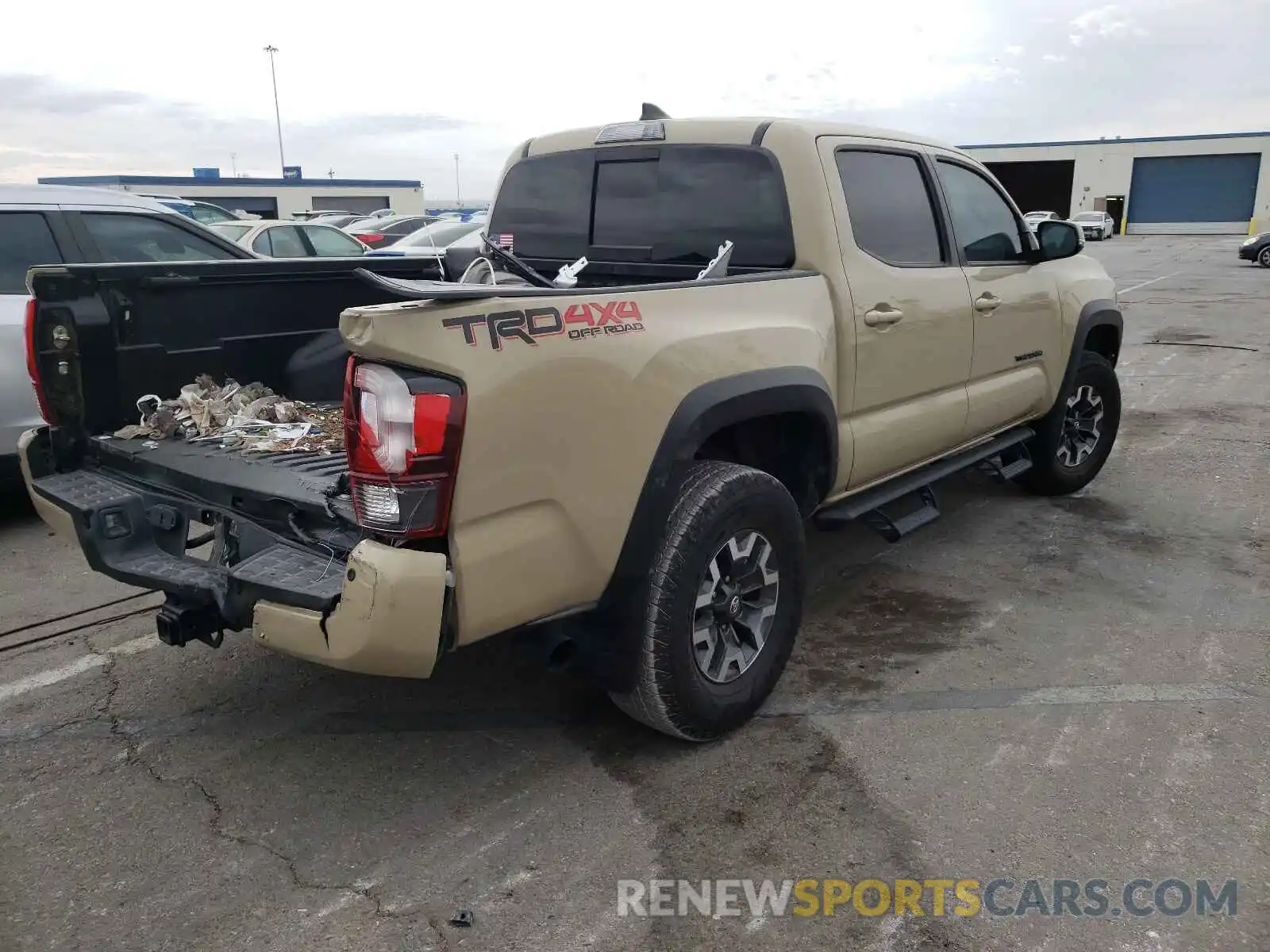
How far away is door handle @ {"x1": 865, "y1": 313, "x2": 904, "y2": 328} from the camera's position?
3857 mm

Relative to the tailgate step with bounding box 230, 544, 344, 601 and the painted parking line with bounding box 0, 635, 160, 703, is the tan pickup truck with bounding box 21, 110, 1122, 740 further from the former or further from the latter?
the painted parking line with bounding box 0, 635, 160, 703

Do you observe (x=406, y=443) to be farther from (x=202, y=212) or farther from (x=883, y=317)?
(x=202, y=212)

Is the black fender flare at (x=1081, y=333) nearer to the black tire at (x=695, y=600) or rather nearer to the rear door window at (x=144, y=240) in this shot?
the black tire at (x=695, y=600)

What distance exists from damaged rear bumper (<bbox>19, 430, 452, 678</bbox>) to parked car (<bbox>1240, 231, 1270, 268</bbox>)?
1214 inches

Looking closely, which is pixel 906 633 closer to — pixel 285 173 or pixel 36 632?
pixel 36 632

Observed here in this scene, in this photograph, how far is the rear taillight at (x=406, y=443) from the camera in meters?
2.43

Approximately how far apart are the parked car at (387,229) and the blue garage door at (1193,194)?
45.8 m

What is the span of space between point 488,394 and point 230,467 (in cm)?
118

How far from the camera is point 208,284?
3.81 metres

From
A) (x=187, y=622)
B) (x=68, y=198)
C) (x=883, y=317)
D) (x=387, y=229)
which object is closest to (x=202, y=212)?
(x=387, y=229)

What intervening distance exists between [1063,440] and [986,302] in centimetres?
168

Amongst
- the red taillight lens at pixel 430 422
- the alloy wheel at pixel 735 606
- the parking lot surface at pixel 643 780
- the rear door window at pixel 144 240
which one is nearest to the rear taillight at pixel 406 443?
the red taillight lens at pixel 430 422

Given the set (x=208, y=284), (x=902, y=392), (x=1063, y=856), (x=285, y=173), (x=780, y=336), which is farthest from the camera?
(x=285, y=173)

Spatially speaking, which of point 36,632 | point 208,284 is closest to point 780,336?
point 208,284
